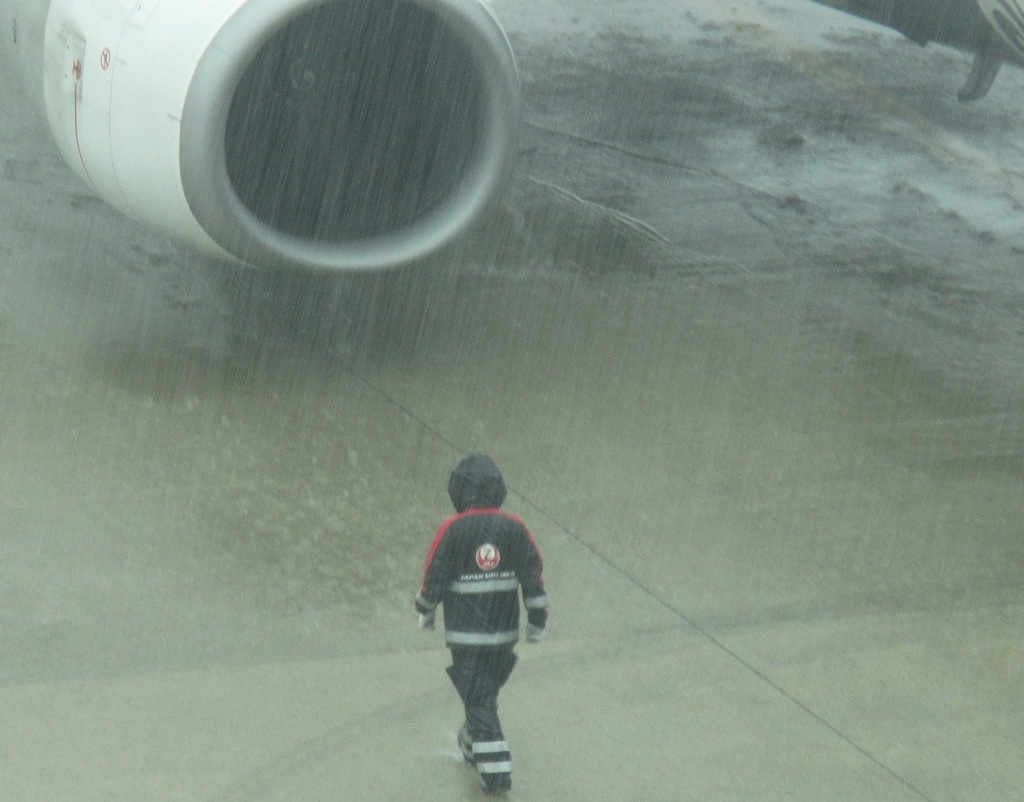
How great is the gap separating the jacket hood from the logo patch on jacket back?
0.40 ft

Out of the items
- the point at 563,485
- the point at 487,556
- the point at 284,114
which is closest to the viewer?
the point at 487,556

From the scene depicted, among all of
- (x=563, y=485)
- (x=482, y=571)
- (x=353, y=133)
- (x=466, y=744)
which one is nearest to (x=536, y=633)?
(x=482, y=571)

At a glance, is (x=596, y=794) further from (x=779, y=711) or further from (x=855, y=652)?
(x=855, y=652)

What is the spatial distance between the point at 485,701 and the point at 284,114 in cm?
377

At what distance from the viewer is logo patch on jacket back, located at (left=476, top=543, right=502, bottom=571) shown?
4.32 m

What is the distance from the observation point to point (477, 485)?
4.37m

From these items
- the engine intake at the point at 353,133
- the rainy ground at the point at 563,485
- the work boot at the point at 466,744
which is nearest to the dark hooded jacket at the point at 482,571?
the work boot at the point at 466,744

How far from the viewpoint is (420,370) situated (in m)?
7.13

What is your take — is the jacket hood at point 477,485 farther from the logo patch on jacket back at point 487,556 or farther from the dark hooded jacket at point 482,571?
the logo patch on jacket back at point 487,556

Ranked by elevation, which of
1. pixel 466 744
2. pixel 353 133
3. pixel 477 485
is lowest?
pixel 466 744

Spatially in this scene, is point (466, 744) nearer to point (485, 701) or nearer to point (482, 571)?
point (485, 701)

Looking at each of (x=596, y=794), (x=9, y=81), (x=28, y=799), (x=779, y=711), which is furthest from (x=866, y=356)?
(x=9, y=81)

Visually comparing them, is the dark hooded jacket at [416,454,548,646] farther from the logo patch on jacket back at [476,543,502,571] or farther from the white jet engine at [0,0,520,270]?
the white jet engine at [0,0,520,270]

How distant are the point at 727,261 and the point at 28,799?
5678 mm
